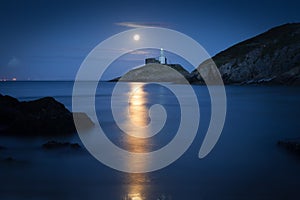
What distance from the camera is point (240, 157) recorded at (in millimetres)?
12602

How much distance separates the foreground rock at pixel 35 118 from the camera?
1614 cm

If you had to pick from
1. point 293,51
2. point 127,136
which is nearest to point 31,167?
point 127,136

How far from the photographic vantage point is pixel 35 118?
16672 millimetres

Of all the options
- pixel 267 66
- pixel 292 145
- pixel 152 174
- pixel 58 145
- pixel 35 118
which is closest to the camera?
pixel 152 174

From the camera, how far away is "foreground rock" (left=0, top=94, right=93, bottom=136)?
16141 millimetres

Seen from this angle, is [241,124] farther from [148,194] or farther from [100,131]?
[148,194]

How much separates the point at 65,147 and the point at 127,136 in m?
4.72

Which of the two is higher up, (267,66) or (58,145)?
(267,66)

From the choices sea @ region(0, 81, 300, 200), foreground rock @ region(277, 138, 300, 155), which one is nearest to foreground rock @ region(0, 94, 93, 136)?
sea @ region(0, 81, 300, 200)

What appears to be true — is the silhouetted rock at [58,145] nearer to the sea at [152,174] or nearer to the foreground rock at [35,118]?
the sea at [152,174]

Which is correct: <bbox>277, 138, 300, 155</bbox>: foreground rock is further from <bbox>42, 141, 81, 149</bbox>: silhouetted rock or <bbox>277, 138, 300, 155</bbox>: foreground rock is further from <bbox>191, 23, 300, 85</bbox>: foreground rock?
<bbox>191, 23, 300, 85</bbox>: foreground rock

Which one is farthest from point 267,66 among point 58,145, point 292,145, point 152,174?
point 152,174

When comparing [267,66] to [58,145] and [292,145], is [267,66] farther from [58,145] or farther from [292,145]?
[58,145]

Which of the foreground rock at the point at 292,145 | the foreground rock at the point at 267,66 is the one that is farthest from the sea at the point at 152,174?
the foreground rock at the point at 267,66
